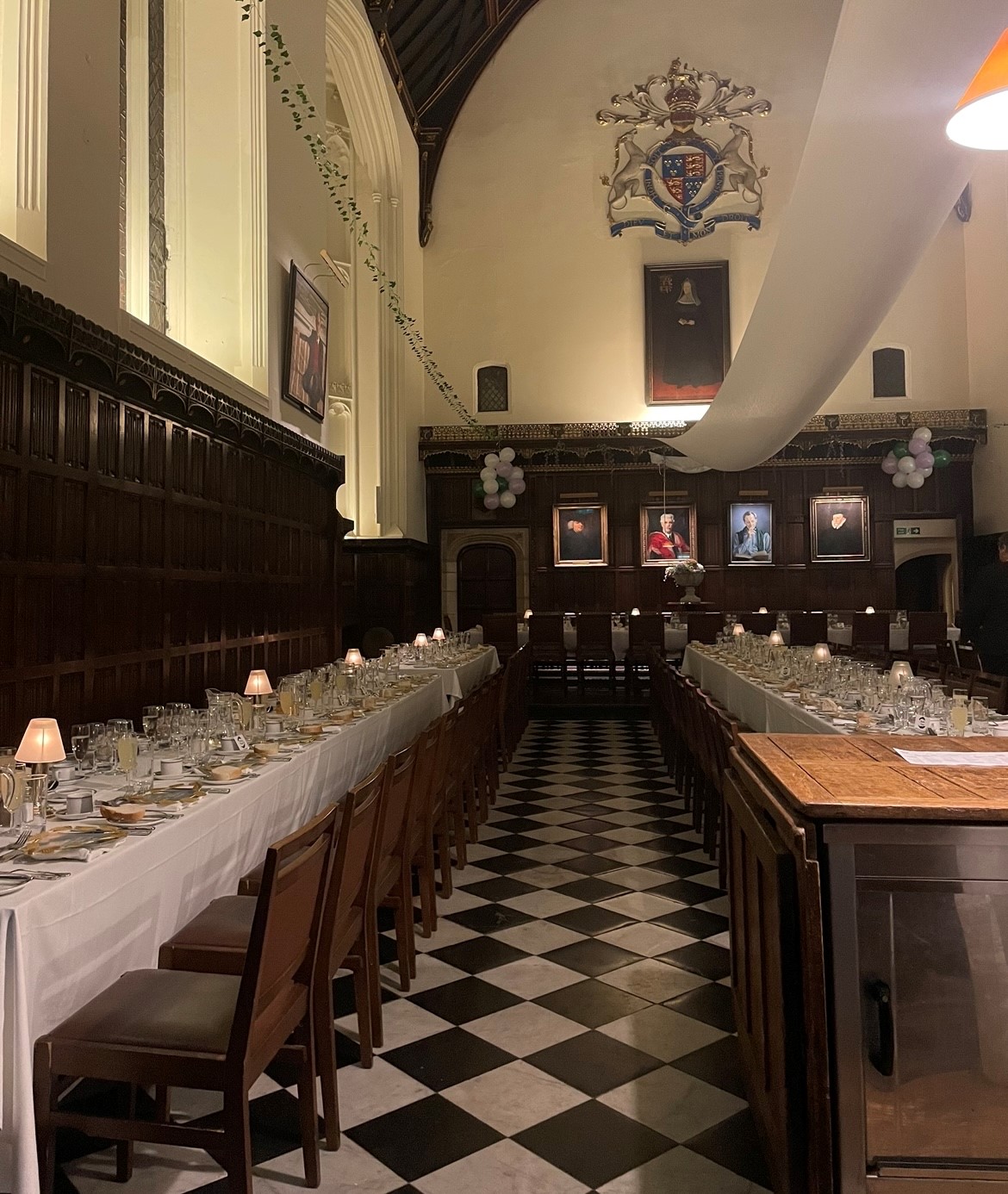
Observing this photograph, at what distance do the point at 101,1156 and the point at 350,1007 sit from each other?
104cm

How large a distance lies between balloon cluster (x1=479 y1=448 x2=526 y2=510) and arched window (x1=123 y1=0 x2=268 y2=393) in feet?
25.1

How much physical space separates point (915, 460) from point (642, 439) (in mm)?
4184

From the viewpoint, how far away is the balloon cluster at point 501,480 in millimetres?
14742

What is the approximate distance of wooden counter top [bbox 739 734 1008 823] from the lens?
1.51m

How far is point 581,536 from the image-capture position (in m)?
15.3

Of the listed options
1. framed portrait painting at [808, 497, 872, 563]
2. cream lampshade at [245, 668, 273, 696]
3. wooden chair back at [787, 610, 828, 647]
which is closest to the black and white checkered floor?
cream lampshade at [245, 668, 273, 696]

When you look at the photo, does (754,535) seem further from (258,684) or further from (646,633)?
(258,684)

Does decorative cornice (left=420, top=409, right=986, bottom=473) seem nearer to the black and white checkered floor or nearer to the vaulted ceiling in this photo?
the vaulted ceiling

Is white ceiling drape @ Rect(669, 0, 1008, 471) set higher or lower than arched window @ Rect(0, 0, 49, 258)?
lower

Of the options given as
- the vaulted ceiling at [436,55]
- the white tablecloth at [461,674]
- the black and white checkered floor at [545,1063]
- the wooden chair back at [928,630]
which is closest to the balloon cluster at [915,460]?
the wooden chair back at [928,630]

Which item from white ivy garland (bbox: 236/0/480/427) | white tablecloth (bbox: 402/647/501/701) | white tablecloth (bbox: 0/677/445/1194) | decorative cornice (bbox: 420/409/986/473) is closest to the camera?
white tablecloth (bbox: 0/677/445/1194)

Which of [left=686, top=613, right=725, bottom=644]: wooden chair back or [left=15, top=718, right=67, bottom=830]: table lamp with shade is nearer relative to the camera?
[left=15, top=718, right=67, bottom=830]: table lamp with shade

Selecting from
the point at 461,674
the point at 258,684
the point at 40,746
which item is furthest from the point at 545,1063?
the point at 461,674

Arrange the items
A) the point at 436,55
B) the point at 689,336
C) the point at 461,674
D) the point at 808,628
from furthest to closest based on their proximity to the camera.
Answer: the point at 689,336
the point at 436,55
the point at 808,628
the point at 461,674
